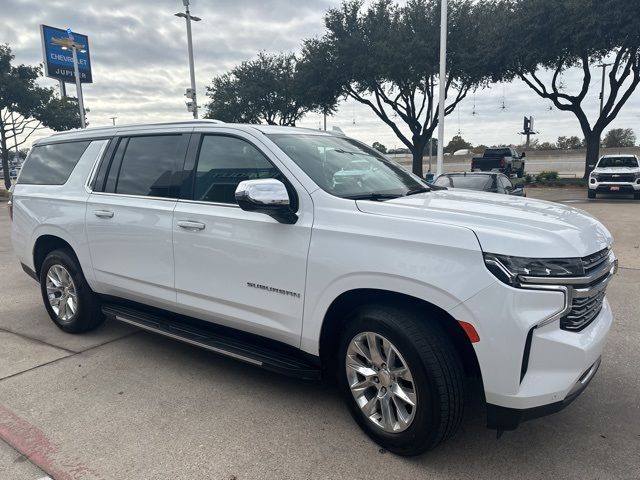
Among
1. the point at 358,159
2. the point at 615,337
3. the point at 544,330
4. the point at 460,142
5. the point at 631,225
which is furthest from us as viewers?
the point at 460,142

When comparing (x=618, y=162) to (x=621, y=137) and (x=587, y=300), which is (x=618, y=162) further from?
(x=621, y=137)

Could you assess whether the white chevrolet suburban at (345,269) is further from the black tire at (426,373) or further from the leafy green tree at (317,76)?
the leafy green tree at (317,76)

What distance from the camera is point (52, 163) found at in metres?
4.94

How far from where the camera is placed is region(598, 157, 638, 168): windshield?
1740cm

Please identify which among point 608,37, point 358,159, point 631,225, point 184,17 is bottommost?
point 631,225

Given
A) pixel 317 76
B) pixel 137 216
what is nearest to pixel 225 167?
pixel 137 216

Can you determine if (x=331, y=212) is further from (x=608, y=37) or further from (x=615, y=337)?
(x=608, y=37)

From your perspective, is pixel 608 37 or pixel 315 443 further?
pixel 608 37

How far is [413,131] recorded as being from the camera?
1116 inches

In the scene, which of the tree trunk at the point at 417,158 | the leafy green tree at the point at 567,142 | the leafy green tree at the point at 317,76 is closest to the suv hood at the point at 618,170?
the tree trunk at the point at 417,158

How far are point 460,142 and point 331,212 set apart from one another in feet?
319

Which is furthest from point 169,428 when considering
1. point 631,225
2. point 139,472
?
point 631,225

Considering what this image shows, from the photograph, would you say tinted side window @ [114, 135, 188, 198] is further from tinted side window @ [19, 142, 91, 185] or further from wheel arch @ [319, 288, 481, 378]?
wheel arch @ [319, 288, 481, 378]

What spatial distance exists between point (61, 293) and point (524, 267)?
14.1 feet
